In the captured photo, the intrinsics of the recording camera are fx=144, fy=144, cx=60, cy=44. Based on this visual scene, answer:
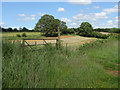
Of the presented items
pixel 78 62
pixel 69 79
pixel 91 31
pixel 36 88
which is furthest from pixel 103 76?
pixel 91 31

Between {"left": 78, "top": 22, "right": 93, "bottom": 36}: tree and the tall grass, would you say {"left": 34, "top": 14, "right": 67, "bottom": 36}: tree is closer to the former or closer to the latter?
{"left": 78, "top": 22, "right": 93, "bottom": 36}: tree

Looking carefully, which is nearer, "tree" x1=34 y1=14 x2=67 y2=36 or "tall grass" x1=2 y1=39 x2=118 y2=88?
"tall grass" x1=2 y1=39 x2=118 y2=88

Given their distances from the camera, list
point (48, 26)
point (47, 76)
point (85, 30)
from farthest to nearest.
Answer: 1. point (85, 30)
2. point (48, 26)
3. point (47, 76)

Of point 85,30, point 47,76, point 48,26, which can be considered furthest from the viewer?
point 85,30

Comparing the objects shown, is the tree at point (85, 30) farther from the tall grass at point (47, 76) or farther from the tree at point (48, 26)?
the tall grass at point (47, 76)

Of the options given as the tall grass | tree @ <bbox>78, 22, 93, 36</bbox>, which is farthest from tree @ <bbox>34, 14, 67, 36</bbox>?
the tall grass

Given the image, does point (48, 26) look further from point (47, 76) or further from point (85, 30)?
point (47, 76)

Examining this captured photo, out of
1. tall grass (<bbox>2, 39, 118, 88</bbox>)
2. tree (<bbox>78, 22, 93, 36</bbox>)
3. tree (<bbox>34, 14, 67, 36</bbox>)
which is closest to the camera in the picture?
tall grass (<bbox>2, 39, 118, 88</bbox>)

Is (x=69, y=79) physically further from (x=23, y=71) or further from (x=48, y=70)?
(x=23, y=71)

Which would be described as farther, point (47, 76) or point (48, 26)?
point (48, 26)

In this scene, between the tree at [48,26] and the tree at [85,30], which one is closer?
the tree at [48,26]

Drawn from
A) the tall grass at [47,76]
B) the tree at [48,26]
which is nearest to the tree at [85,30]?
the tree at [48,26]

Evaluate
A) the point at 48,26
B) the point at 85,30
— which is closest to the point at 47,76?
the point at 48,26

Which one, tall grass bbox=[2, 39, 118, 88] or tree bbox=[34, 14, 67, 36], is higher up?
A: tree bbox=[34, 14, 67, 36]
